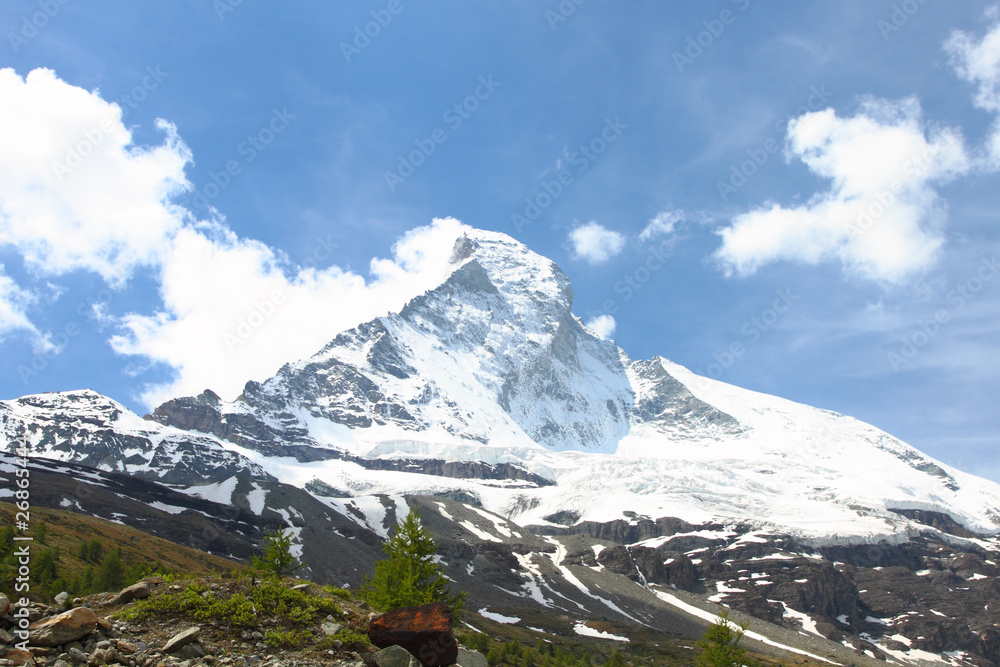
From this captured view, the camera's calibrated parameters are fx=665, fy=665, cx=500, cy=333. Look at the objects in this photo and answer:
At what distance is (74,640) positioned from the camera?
16.7 meters

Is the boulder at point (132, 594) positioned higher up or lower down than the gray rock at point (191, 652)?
higher up

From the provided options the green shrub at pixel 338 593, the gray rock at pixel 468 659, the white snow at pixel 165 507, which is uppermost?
the green shrub at pixel 338 593

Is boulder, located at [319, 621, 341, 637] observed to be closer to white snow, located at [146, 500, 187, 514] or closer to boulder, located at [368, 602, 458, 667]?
boulder, located at [368, 602, 458, 667]

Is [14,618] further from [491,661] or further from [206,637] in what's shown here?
[491,661]

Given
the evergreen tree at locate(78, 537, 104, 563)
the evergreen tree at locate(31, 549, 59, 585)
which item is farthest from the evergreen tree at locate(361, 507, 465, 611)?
the evergreen tree at locate(78, 537, 104, 563)

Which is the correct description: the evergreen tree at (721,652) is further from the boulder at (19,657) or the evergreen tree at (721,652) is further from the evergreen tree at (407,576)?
the boulder at (19,657)

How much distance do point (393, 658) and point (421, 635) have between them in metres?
1.31

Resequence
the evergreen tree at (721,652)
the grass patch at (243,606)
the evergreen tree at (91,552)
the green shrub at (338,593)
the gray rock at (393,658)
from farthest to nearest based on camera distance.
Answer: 1. the evergreen tree at (91,552)
2. the evergreen tree at (721,652)
3. the green shrub at (338,593)
4. the grass patch at (243,606)
5. the gray rock at (393,658)

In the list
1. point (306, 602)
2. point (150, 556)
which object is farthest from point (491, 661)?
point (306, 602)

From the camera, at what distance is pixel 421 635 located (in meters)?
20.2

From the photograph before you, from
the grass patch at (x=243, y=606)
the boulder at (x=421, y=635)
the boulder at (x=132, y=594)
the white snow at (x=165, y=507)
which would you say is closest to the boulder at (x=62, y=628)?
the grass patch at (x=243, y=606)

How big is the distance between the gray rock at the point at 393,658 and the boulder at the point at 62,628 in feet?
24.7

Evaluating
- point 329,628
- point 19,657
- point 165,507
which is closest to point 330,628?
point 329,628

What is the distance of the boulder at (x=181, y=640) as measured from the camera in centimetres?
1759
